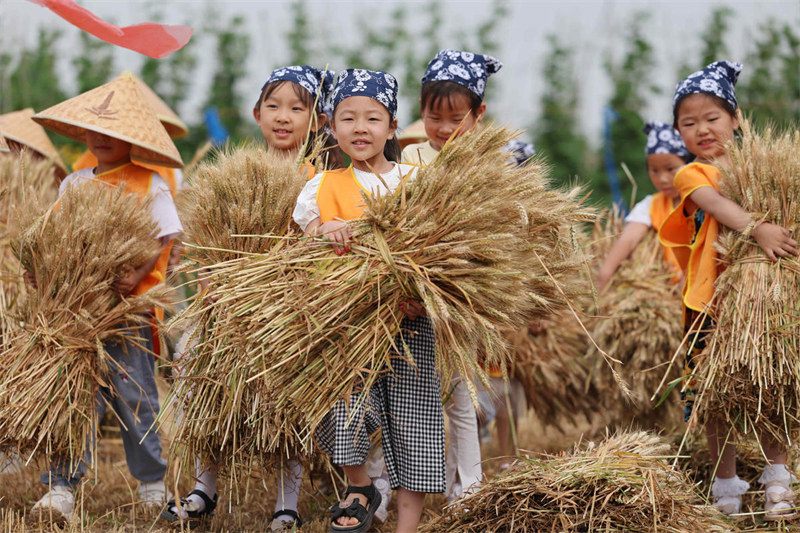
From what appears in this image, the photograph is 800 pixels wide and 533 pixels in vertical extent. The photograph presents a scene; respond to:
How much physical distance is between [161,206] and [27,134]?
1685mm

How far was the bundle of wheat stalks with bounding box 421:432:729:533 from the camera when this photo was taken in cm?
267

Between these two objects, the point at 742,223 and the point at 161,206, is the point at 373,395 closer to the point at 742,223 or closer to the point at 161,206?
the point at 161,206

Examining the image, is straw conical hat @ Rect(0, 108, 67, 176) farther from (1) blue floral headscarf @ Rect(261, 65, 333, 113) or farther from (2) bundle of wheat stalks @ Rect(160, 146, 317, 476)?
(2) bundle of wheat stalks @ Rect(160, 146, 317, 476)

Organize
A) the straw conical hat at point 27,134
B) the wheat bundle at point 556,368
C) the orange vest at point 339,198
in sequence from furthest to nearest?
the straw conical hat at point 27,134 < the wheat bundle at point 556,368 < the orange vest at point 339,198

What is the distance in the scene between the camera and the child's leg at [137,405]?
3.53 metres

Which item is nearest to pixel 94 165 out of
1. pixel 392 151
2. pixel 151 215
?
pixel 151 215

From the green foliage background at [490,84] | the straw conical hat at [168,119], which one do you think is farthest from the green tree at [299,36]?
the straw conical hat at [168,119]

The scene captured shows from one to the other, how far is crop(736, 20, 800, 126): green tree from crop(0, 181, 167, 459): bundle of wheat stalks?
772 cm

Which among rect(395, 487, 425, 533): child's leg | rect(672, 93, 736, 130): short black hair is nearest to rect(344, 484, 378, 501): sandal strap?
rect(395, 487, 425, 533): child's leg

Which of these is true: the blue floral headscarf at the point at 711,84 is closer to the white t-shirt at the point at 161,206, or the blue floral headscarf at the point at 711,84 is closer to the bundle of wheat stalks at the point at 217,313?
the bundle of wheat stalks at the point at 217,313

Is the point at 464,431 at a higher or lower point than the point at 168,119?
lower

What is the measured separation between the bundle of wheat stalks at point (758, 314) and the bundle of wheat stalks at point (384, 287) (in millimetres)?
987

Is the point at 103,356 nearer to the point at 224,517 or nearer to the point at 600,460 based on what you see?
the point at 224,517

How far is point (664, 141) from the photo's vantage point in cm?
463
